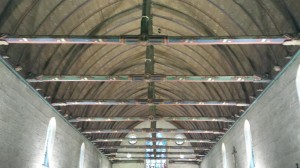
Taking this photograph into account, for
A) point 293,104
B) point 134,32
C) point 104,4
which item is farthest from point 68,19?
point 293,104

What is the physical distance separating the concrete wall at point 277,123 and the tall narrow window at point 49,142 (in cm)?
1353

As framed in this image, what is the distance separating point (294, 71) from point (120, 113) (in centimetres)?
2711

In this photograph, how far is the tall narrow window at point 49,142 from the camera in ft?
63.3

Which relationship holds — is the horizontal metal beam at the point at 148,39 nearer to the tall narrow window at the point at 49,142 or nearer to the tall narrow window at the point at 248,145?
the tall narrow window at the point at 49,142

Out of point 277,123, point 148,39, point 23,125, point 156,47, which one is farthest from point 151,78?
point 156,47

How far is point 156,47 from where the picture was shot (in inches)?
983

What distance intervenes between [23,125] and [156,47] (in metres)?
13.1

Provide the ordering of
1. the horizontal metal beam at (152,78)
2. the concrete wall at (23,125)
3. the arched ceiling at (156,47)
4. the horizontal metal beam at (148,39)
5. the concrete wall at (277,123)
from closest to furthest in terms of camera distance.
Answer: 1. the horizontal metal beam at (148,39)
2. the concrete wall at (277,123)
3. the concrete wall at (23,125)
4. the arched ceiling at (156,47)
5. the horizontal metal beam at (152,78)

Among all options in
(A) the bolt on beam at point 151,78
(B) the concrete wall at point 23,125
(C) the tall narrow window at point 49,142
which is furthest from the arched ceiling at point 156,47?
(C) the tall narrow window at point 49,142

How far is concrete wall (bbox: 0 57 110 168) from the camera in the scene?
13665 mm

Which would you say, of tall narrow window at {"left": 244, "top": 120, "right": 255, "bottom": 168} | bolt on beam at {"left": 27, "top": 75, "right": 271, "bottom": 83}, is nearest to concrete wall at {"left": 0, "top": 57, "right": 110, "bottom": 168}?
bolt on beam at {"left": 27, "top": 75, "right": 271, "bottom": 83}

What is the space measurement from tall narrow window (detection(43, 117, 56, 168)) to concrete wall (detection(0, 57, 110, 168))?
0.36m

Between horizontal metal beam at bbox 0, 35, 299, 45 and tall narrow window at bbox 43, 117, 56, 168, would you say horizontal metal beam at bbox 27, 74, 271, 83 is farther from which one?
tall narrow window at bbox 43, 117, 56, 168

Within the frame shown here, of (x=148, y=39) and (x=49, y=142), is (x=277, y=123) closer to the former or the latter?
(x=148, y=39)
